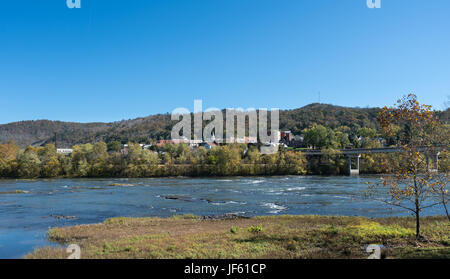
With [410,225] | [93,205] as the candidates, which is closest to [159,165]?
[93,205]

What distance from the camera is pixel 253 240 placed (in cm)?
1936

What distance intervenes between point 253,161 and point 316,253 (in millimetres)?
96971

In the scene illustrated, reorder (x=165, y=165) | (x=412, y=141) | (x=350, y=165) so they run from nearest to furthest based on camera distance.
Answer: (x=412, y=141) < (x=165, y=165) < (x=350, y=165)

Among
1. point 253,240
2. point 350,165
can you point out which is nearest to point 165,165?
point 350,165

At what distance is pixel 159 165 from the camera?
111m

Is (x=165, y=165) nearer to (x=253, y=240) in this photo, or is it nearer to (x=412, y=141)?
(x=253, y=240)

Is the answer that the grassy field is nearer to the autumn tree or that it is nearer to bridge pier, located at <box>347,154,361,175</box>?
the autumn tree

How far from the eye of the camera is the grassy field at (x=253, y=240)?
15.7 metres

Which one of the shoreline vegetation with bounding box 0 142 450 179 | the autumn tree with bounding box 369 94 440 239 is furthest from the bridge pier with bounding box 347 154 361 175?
the autumn tree with bounding box 369 94 440 239

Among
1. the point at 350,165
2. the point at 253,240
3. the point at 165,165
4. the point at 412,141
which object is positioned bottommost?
the point at 350,165

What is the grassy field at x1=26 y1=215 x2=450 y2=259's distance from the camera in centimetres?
1573
